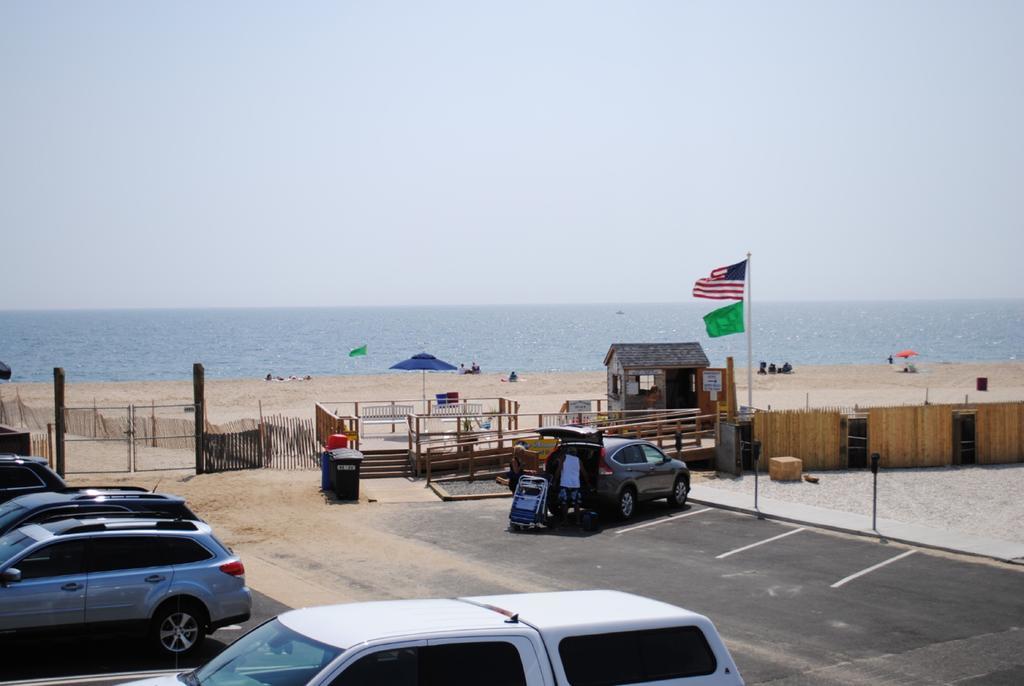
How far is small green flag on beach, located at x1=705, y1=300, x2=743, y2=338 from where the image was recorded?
2884 centimetres

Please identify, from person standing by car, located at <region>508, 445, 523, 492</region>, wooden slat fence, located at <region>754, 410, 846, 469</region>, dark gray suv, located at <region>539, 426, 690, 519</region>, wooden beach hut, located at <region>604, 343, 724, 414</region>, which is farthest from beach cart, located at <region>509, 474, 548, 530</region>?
wooden beach hut, located at <region>604, 343, 724, 414</region>

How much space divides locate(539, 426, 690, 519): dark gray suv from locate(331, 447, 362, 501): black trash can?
4637mm

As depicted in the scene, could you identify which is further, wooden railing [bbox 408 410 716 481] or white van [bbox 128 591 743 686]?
wooden railing [bbox 408 410 716 481]

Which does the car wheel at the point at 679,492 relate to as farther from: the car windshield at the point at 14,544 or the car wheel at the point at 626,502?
the car windshield at the point at 14,544

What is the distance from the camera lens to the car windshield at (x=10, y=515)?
40.6 ft

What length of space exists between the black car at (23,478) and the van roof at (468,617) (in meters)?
11.9

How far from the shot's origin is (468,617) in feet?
19.9

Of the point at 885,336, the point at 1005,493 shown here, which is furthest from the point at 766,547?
the point at 885,336

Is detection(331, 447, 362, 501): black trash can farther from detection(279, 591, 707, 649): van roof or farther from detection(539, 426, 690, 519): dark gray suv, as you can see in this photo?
detection(279, 591, 707, 649): van roof

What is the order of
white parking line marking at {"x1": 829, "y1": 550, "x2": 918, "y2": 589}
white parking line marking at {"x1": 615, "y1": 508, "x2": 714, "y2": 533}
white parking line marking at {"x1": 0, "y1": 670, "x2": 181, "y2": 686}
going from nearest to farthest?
white parking line marking at {"x1": 0, "y1": 670, "x2": 181, "y2": 686}
white parking line marking at {"x1": 829, "y1": 550, "x2": 918, "y2": 589}
white parking line marking at {"x1": 615, "y1": 508, "x2": 714, "y2": 533}

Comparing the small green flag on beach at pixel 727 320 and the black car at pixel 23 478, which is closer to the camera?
the black car at pixel 23 478

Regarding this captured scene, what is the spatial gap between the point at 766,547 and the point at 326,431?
16531 millimetres

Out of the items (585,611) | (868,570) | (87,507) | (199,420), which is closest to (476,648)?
(585,611)

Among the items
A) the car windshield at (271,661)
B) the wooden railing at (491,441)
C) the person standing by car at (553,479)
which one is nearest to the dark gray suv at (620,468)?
the person standing by car at (553,479)
